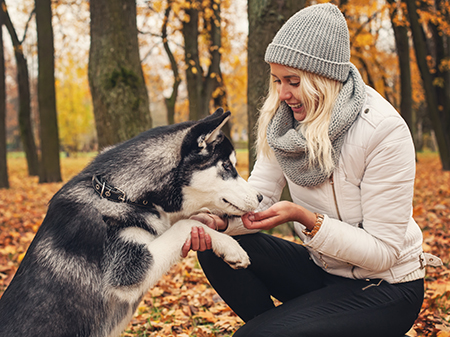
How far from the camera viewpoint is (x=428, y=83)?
11109 mm

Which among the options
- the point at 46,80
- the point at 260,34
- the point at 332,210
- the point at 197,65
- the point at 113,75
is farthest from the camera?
the point at 197,65

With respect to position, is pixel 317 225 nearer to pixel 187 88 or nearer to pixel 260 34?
pixel 260 34

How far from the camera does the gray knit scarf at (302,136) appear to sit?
2277 millimetres

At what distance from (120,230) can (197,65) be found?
11010 mm

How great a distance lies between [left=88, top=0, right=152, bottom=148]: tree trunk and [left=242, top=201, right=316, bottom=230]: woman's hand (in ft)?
11.9

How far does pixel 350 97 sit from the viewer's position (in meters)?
2.39

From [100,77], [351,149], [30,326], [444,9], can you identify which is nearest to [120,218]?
[30,326]

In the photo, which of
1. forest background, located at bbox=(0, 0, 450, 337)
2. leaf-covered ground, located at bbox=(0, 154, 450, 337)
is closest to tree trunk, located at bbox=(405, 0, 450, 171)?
forest background, located at bbox=(0, 0, 450, 337)

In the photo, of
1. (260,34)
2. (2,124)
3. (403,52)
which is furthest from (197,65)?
(260,34)

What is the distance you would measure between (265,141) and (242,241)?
2.50 ft

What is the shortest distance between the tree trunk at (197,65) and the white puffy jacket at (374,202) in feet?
33.9

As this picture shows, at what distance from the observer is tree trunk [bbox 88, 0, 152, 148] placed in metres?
5.44

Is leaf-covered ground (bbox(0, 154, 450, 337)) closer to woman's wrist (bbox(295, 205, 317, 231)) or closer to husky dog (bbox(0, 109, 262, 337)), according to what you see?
husky dog (bbox(0, 109, 262, 337))

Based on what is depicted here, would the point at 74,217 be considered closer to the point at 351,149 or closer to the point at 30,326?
the point at 30,326
